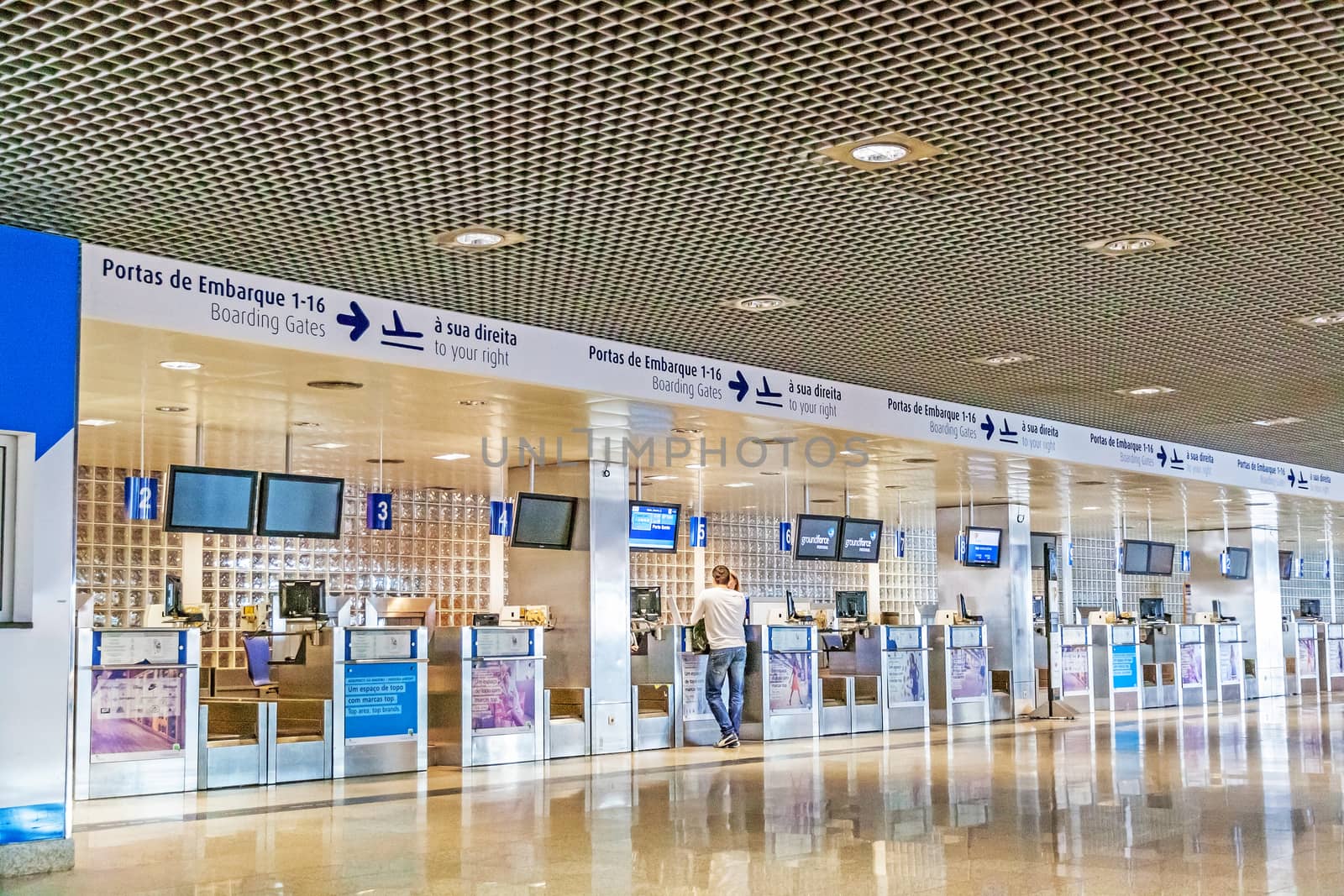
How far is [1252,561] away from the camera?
2088 cm

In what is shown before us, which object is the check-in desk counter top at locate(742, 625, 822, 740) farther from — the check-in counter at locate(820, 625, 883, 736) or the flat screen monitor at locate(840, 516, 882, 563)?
the flat screen monitor at locate(840, 516, 882, 563)

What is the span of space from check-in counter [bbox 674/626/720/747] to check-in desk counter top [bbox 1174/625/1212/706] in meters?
8.80

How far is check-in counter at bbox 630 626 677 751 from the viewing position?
1196 cm

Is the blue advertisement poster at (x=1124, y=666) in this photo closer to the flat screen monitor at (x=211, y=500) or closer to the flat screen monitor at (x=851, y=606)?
the flat screen monitor at (x=851, y=606)

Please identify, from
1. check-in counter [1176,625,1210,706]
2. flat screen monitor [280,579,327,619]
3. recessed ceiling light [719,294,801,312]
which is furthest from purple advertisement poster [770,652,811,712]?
check-in counter [1176,625,1210,706]

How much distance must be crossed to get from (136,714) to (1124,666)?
13.0m

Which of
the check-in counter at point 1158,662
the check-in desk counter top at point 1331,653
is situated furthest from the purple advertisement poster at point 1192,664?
the check-in desk counter top at point 1331,653

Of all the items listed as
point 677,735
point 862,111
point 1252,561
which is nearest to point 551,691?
point 677,735

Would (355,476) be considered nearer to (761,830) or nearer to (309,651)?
(309,651)

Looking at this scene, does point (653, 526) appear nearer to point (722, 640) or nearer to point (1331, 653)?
point (722, 640)

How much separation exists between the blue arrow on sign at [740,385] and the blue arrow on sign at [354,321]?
2987 millimetres

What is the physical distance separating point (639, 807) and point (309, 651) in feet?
10.9

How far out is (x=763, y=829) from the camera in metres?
6.70

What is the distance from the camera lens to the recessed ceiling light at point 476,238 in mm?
6676
